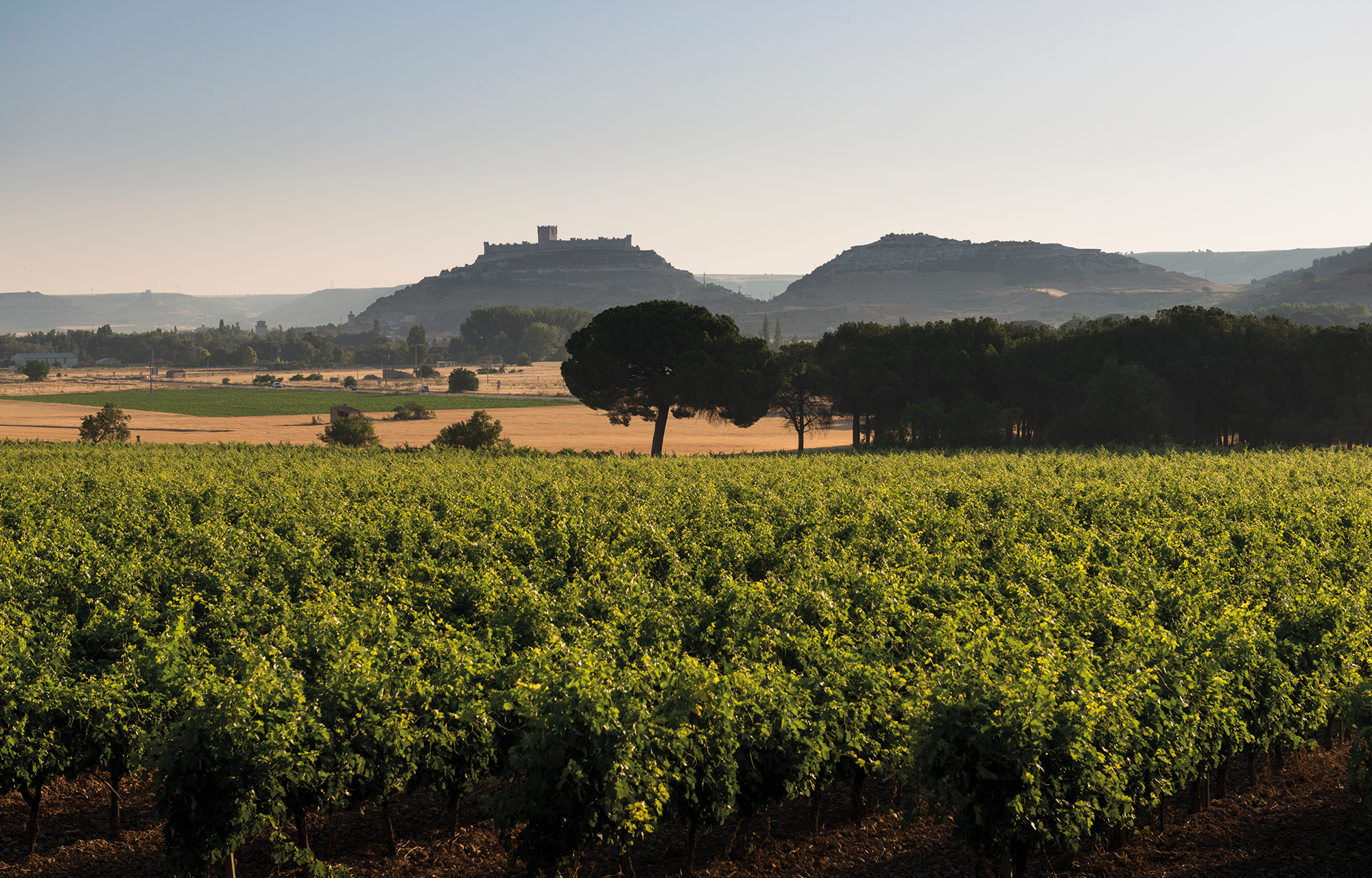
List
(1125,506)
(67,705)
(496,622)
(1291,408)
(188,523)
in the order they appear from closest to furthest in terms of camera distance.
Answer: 1. (67,705)
2. (496,622)
3. (188,523)
4. (1125,506)
5. (1291,408)

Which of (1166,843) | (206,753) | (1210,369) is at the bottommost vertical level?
(1166,843)

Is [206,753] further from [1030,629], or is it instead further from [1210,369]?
[1210,369]

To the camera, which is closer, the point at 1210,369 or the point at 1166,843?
the point at 1166,843

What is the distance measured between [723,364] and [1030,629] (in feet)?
172

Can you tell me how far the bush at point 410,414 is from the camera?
114m

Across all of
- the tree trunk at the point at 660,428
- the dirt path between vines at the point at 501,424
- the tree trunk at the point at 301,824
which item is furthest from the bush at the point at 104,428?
the tree trunk at the point at 301,824

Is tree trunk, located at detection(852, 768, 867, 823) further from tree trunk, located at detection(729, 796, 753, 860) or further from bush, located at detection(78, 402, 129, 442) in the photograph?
bush, located at detection(78, 402, 129, 442)

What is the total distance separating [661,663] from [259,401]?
14381cm

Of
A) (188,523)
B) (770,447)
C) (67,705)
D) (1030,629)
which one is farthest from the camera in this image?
(770,447)

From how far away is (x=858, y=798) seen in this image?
46.4 ft

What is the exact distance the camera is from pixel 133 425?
107312 millimetres

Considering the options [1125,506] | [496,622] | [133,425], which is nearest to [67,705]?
[496,622]

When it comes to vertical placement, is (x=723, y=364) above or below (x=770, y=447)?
above

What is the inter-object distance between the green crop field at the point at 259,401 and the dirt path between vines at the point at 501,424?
4.99m
